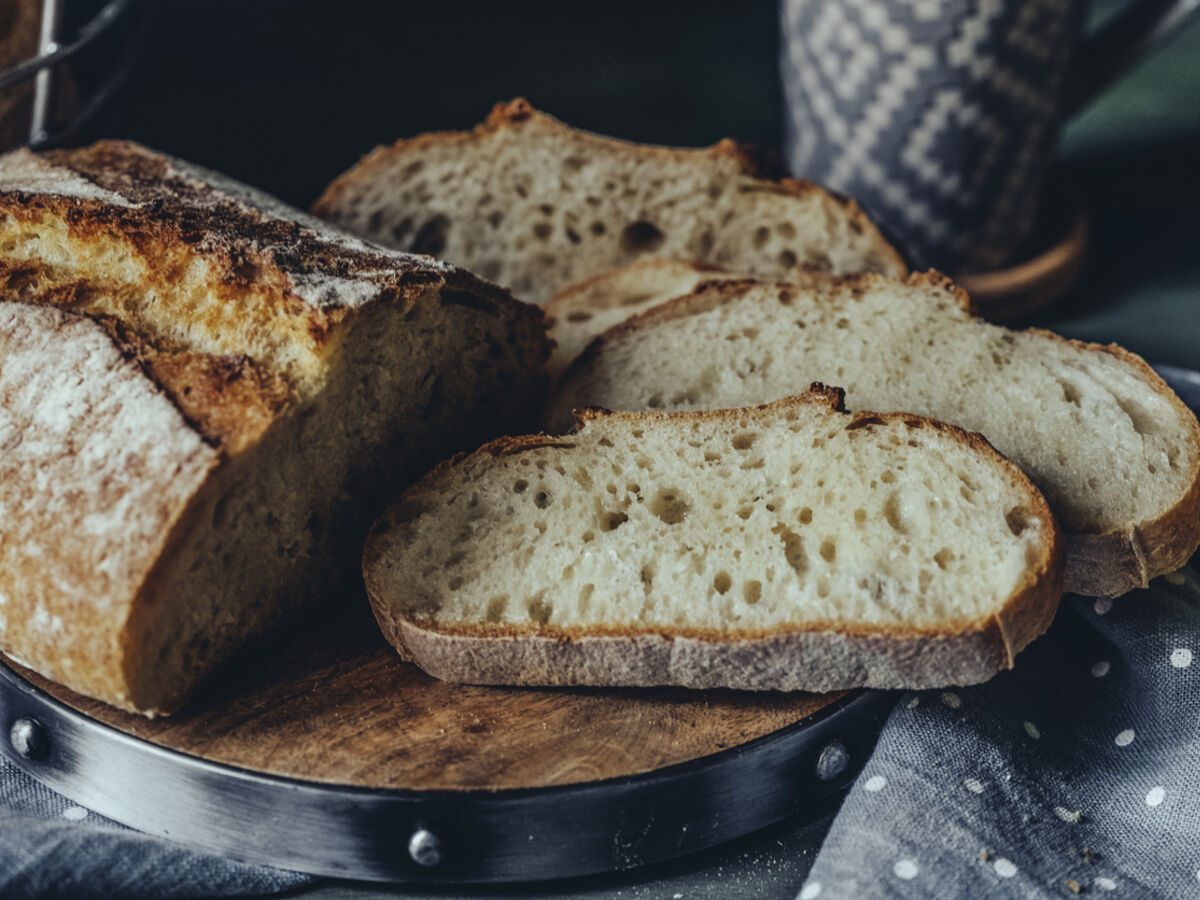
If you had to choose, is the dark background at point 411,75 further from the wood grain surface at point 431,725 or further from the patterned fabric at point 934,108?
the wood grain surface at point 431,725

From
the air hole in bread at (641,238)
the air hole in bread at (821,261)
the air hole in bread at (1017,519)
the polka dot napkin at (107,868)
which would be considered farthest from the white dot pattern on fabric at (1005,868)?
the air hole in bread at (641,238)

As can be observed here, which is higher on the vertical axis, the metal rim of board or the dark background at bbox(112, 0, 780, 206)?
the dark background at bbox(112, 0, 780, 206)

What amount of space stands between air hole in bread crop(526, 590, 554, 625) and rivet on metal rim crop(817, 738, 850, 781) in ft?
1.72

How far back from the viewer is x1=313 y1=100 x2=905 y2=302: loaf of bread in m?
3.09

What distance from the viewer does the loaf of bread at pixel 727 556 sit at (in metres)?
1.96

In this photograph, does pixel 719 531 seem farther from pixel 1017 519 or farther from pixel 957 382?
pixel 957 382

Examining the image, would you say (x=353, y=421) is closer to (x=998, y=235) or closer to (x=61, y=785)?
(x=61, y=785)

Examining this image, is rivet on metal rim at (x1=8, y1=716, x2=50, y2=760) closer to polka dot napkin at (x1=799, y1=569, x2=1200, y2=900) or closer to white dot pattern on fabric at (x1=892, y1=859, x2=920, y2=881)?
polka dot napkin at (x1=799, y1=569, x2=1200, y2=900)

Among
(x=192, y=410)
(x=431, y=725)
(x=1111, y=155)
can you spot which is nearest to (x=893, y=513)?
(x=431, y=725)

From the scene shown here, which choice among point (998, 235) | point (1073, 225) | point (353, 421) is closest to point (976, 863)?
point (353, 421)

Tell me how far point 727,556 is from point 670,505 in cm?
19

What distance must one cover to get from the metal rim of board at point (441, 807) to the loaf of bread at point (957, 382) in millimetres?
584

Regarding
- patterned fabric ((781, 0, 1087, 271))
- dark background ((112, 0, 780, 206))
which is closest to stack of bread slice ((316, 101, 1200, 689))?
patterned fabric ((781, 0, 1087, 271))

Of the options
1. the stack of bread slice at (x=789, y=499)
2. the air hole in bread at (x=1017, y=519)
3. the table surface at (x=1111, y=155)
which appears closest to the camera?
the stack of bread slice at (x=789, y=499)
